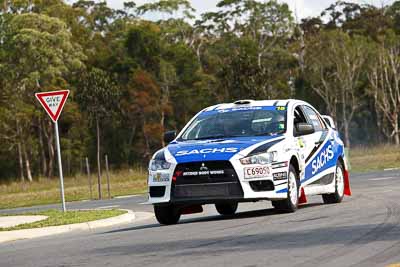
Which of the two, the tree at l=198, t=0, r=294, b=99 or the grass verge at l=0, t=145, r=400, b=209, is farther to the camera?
the tree at l=198, t=0, r=294, b=99

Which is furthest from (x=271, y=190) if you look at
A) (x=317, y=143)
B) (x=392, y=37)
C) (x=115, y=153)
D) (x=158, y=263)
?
(x=392, y=37)

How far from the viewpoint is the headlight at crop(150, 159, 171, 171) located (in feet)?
49.3

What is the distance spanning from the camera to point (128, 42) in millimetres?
74500

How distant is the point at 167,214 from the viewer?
621 inches

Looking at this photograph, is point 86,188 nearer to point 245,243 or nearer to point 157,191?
point 157,191

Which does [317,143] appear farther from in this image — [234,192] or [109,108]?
[109,108]

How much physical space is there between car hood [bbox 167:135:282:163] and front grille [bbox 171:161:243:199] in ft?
0.28

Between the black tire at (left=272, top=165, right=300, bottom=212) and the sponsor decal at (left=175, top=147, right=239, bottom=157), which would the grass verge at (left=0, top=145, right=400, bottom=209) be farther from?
the sponsor decal at (left=175, top=147, right=239, bottom=157)

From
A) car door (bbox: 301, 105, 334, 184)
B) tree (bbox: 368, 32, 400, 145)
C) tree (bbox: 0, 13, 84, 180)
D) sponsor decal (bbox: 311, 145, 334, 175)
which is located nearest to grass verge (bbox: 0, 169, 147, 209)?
tree (bbox: 0, 13, 84, 180)

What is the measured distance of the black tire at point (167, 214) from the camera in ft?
51.4

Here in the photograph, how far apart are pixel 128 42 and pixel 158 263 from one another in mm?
64754

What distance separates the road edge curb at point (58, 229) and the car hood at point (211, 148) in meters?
2.84

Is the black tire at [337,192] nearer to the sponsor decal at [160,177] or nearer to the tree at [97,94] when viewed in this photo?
the sponsor decal at [160,177]

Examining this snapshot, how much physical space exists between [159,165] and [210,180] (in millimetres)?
821
